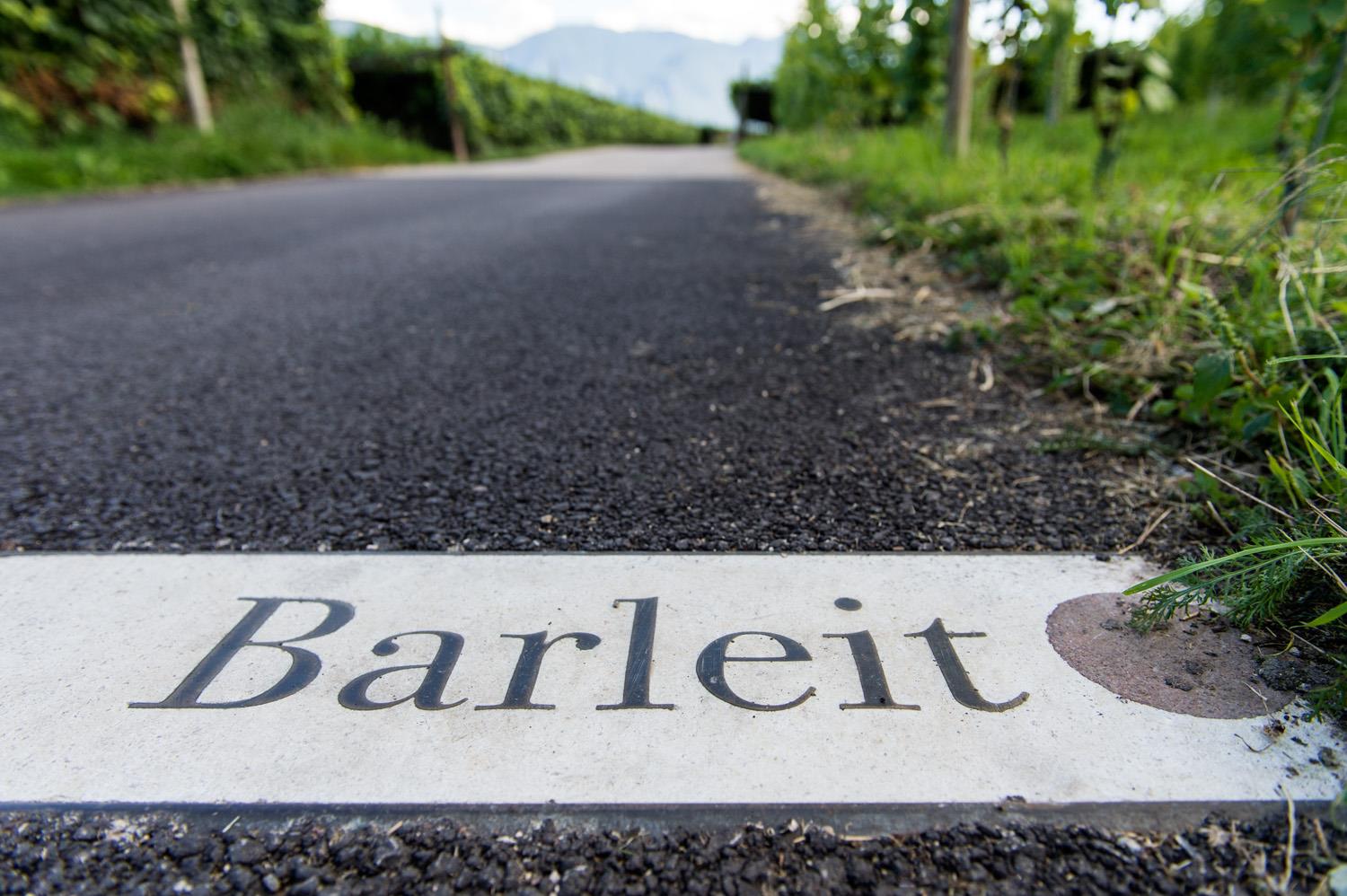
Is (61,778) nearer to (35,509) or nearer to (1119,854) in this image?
(35,509)

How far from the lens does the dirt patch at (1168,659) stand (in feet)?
3.32

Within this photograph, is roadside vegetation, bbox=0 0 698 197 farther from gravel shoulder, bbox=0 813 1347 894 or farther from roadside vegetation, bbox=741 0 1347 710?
gravel shoulder, bbox=0 813 1347 894

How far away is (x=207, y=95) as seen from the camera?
1025 cm

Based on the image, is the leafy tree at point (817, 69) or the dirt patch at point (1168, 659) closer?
the dirt patch at point (1168, 659)

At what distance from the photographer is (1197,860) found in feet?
2.67

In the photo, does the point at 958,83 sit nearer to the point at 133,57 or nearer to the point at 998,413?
the point at 998,413

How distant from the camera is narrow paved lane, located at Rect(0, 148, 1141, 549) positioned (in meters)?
1.47

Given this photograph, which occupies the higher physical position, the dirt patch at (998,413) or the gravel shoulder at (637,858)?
the dirt patch at (998,413)

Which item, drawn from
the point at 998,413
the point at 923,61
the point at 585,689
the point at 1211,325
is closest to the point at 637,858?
the point at 585,689

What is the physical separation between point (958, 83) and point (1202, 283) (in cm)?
350

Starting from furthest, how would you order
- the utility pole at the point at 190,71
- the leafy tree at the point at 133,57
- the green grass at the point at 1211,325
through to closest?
the utility pole at the point at 190,71
the leafy tree at the point at 133,57
the green grass at the point at 1211,325

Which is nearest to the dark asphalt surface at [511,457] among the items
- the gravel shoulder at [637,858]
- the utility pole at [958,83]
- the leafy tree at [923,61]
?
the gravel shoulder at [637,858]

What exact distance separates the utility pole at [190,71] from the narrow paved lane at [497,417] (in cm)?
717

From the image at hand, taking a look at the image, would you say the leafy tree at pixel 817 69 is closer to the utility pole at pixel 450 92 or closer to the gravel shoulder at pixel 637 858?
the utility pole at pixel 450 92
